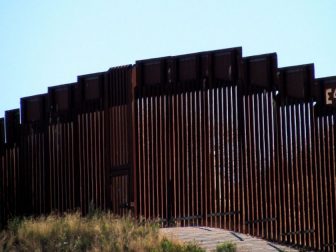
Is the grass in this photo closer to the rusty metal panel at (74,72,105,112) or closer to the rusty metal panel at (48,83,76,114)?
the rusty metal panel at (74,72,105,112)

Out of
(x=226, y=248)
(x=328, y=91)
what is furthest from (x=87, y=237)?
(x=328, y=91)

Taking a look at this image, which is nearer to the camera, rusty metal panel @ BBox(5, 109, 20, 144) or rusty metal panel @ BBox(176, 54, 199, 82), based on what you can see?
rusty metal panel @ BBox(176, 54, 199, 82)

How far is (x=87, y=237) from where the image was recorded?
22.0 metres

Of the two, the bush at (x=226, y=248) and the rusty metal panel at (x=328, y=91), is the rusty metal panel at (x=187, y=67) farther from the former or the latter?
the bush at (x=226, y=248)

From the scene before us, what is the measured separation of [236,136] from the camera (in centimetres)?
2739

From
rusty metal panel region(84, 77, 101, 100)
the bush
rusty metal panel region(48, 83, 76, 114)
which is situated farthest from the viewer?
rusty metal panel region(48, 83, 76, 114)

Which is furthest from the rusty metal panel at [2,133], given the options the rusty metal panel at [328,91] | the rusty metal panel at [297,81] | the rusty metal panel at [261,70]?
the rusty metal panel at [328,91]

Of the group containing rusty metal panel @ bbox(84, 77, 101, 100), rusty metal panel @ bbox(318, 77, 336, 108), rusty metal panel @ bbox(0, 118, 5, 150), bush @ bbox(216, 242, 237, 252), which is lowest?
bush @ bbox(216, 242, 237, 252)

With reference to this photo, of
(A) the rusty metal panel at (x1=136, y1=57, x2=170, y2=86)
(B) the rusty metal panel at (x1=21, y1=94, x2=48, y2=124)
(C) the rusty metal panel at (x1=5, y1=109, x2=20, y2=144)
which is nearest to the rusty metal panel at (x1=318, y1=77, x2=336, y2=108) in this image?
(A) the rusty metal panel at (x1=136, y1=57, x2=170, y2=86)

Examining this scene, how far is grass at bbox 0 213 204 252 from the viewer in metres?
20.9

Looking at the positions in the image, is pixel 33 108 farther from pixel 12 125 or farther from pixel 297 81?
pixel 297 81

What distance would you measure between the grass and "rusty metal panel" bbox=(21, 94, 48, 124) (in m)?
8.47

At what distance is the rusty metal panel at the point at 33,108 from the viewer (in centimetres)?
3180

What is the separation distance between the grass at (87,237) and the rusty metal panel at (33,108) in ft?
27.8
